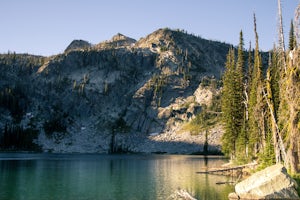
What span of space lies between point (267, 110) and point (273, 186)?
27.7 meters

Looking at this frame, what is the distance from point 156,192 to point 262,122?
26.7m

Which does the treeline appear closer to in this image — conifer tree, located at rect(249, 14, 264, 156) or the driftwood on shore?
conifer tree, located at rect(249, 14, 264, 156)

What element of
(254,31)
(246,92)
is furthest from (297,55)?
(246,92)

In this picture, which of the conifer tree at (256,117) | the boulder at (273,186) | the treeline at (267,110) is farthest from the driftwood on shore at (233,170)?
the boulder at (273,186)

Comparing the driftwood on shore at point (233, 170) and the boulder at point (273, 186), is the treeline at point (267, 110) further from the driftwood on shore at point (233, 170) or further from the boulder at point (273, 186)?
the boulder at point (273, 186)

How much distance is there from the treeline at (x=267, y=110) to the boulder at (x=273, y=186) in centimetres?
392

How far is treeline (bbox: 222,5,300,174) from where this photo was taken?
35.5 m

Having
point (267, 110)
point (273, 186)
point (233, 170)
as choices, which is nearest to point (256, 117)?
point (267, 110)

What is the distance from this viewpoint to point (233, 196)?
37750mm

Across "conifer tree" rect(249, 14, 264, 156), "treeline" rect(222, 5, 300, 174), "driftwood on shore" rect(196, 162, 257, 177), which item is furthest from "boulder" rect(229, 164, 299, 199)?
"driftwood on shore" rect(196, 162, 257, 177)

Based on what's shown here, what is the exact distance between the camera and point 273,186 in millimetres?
33281

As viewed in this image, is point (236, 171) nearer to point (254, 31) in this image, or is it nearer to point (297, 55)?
point (254, 31)

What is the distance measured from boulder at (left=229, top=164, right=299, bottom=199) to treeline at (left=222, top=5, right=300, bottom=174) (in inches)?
155

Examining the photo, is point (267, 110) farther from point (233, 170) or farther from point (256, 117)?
point (233, 170)
